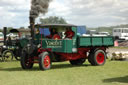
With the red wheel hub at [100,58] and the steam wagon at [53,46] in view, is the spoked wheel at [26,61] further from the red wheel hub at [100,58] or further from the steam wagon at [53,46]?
the red wheel hub at [100,58]

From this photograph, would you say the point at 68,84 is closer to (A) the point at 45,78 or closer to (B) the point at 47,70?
(A) the point at 45,78

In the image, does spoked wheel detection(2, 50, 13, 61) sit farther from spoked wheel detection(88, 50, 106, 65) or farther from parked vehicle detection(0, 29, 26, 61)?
spoked wheel detection(88, 50, 106, 65)

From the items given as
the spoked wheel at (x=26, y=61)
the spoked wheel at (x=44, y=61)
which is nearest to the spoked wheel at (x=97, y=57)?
the spoked wheel at (x=44, y=61)

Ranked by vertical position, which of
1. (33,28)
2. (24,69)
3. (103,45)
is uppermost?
(33,28)

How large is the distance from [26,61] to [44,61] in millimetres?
1150

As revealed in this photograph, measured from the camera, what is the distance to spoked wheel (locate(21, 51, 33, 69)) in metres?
12.6

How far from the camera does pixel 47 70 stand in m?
12.0

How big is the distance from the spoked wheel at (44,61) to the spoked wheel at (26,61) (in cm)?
97

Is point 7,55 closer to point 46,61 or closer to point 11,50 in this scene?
point 11,50

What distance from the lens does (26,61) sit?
12.8m

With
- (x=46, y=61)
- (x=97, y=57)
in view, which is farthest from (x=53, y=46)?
(x=97, y=57)

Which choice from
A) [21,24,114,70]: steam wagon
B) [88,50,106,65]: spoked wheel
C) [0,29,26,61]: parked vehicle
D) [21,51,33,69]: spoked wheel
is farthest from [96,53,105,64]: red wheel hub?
[0,29,26,61]: parked vehicle

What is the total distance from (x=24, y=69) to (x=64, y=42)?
2155 millimetres

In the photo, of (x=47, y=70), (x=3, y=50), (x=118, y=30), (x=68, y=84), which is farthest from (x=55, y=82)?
(x=118, y=30)
